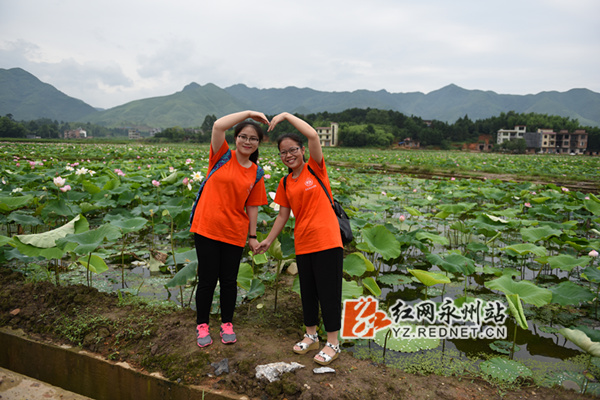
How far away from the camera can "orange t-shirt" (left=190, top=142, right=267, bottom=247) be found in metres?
1.87

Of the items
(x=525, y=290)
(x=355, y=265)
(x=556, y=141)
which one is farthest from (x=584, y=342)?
(x=556, y=141)

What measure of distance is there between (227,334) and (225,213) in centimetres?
71

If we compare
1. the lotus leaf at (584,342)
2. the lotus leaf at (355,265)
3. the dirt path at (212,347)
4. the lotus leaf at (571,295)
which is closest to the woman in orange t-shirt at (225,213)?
the dirt path at (212,347)

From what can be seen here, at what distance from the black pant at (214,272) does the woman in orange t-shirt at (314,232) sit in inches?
15.7

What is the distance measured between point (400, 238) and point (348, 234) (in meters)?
1.58

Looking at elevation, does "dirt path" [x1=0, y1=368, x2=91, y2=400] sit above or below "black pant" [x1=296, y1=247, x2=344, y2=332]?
below

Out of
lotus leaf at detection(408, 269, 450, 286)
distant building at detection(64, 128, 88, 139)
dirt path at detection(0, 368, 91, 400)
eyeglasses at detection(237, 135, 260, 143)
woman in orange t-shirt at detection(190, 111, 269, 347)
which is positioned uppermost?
distant building at detection(64, 128, 88, 139)

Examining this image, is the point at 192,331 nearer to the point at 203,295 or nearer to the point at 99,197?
the point at 203,295

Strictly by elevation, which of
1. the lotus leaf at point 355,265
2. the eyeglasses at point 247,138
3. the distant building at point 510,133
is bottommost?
the lotus leaf at point 355,265

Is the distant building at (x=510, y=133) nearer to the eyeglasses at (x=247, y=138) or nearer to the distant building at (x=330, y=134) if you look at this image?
the distant building at (x=330, y=134)

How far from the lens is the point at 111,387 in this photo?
6.18 ft

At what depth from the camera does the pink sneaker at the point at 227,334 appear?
1944 mm

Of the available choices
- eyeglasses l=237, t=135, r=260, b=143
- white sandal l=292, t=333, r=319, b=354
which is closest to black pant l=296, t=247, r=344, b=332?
white sandal l=292, t=333, r=319, b=354

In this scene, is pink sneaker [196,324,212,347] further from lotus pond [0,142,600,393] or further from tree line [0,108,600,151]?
tree line [0,108,600,151]
